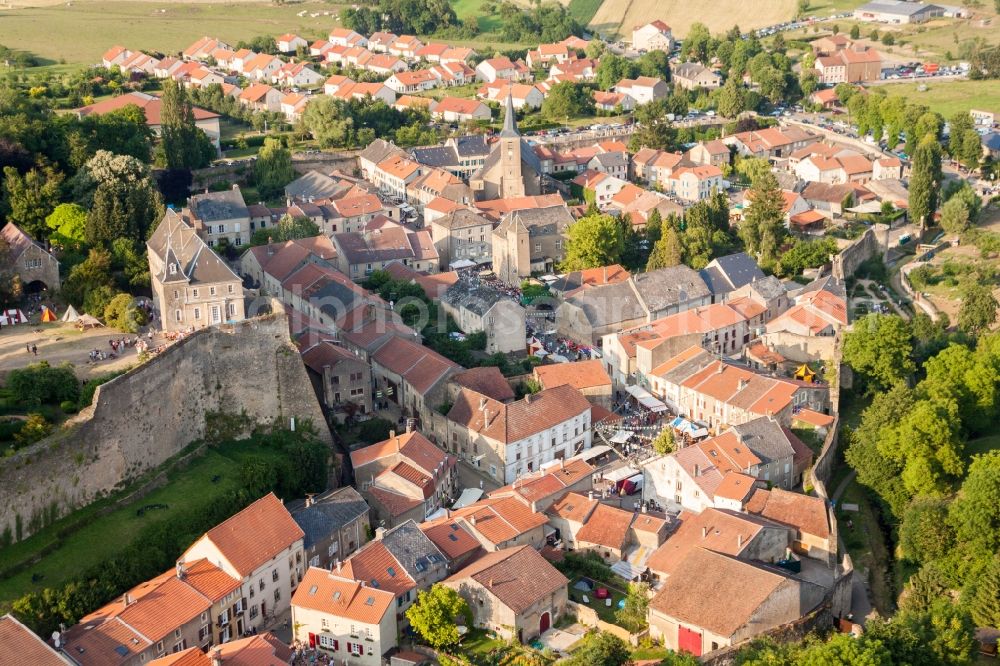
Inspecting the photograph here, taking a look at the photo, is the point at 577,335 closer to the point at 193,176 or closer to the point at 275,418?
the point at 275,418

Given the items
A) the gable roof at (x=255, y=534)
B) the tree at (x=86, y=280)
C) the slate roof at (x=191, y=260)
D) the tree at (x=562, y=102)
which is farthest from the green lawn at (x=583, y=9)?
the gable roof at (x=255, y=534)

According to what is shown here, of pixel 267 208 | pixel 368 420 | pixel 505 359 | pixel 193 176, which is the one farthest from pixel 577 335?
pixel 193 176

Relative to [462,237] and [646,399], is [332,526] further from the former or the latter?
[462,237]

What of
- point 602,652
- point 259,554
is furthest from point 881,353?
point 259,554

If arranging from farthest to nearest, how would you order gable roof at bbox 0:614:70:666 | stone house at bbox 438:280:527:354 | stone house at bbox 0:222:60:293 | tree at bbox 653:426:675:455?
stone house at bbox 438:280:527:354 < stone house at bbox 0:222:60:293 < tree at bbox 653:426:675:455 < gable roof at bbox 0:614:70:666

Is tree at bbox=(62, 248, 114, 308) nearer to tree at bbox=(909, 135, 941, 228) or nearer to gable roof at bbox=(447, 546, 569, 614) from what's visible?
gable roof at bbox=(447, 546, 569, 614)

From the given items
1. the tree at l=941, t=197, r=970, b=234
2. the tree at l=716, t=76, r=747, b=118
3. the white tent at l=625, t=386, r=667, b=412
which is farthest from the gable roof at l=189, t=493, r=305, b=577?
the tree at l=716, t=76, r=747, b=118
